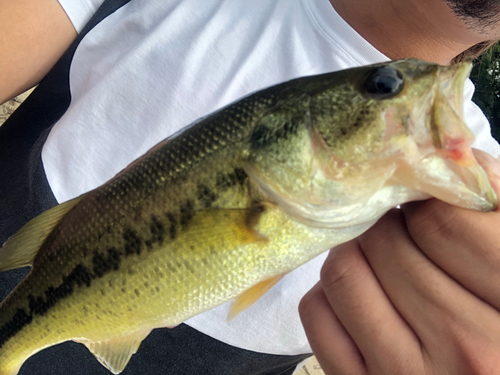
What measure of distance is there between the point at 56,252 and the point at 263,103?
25.6 inches

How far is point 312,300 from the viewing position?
0.75 meters

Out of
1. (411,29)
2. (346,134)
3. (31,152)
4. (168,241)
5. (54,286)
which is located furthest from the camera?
(31,152)

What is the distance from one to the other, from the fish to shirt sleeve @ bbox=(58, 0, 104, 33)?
0.86 meters

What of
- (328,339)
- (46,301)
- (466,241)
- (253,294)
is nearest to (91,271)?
(46,301)

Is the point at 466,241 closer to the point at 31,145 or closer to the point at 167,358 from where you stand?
the point at 167,358

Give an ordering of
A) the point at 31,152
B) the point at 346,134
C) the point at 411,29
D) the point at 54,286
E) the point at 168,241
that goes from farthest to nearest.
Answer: the point at 31,152 < the point at 411,29 < the point at 54,286 < the point at 168,241 < the point at 346,134

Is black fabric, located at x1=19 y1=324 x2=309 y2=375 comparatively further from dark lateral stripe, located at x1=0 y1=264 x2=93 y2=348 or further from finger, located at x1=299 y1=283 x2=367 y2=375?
finger, located at x1=299 y1=283 x2=367 y2=375

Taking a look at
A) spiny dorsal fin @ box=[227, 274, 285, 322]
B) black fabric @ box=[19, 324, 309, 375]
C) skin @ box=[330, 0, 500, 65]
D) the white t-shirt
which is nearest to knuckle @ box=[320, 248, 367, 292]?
spiny dorsal fin @ box=[227, 274, 285, 322]

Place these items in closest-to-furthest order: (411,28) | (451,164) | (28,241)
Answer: (451,164), (28,241), (411,28)

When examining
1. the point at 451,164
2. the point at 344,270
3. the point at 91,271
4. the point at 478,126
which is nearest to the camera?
the point at 451,164

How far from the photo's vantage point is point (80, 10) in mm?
1280

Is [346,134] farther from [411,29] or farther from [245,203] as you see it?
[411,29]

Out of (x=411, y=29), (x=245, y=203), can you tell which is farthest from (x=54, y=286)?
(x=411, y=29)

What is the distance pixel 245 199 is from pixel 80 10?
1.17 metres
